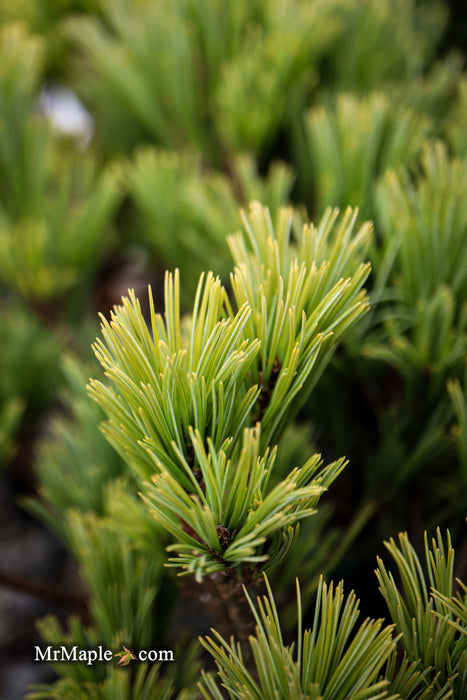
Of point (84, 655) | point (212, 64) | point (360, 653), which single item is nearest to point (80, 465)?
point (84, 655)

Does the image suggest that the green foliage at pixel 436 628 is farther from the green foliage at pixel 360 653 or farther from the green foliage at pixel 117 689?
the green foliage at pixel 117 689

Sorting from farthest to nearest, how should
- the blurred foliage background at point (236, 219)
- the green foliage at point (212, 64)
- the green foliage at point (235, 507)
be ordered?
the green foliage at point (212, 64), the blurred foliage background at point (236, 219), the green foliage at point (235, 507)

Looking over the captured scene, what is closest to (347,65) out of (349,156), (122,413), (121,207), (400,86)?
(400,86)

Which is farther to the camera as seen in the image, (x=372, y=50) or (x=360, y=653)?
(x=372, y=50)

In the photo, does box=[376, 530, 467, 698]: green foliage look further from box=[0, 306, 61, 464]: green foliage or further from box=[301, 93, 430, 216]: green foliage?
box=[0, 306, 61, 464]: green foliage

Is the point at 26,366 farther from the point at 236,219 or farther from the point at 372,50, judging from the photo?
the point at 372,50

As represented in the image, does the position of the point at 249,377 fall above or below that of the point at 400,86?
below

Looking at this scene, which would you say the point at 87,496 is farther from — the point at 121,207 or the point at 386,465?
the point at 121,207

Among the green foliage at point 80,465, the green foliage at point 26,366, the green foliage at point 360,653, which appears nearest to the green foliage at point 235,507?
the green foliage at point 360,653
